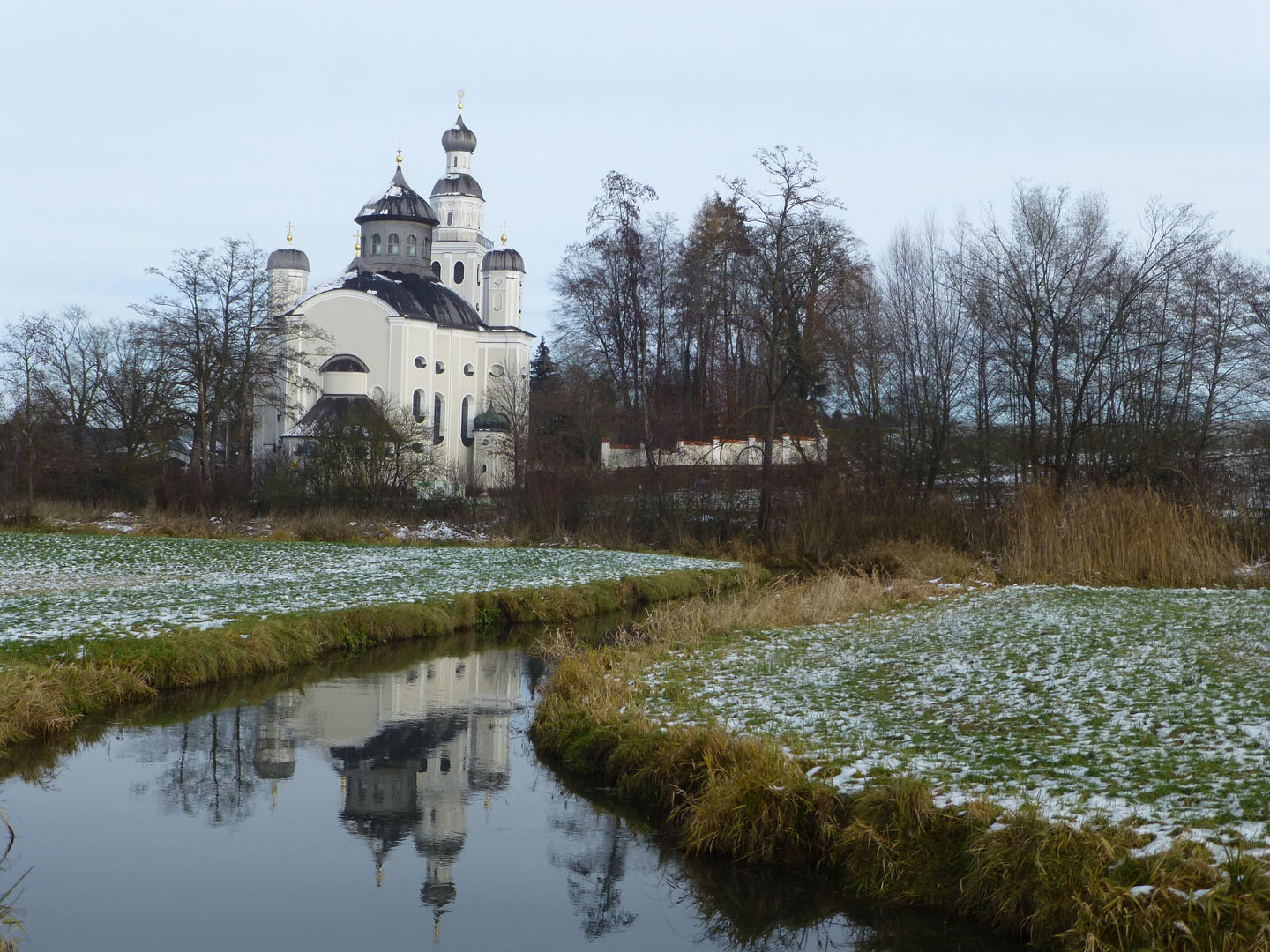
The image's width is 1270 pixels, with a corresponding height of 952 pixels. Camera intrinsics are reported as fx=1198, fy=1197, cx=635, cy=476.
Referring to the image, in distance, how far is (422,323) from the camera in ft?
191

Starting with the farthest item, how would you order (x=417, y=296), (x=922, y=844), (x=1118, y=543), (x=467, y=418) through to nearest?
(x=467, y=418) → (x=417, y=296) → (x=1118, y=543) → (x=922, y=844)

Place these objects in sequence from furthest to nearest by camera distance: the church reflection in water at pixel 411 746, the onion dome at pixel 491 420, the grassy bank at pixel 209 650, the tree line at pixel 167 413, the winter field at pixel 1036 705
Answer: the onion dome at pixel 491 420 → the tree line at pixel 167 413 → the grassy bank at pixel 209 650 → the church reflection in water at pixel 411 746 → the winter field at pixel 1036 705

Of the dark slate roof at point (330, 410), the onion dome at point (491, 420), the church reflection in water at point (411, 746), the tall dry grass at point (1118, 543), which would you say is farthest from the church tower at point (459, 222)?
the church reflection in water at point (411, 746)

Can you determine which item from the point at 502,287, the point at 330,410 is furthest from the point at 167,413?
the point at 502,287

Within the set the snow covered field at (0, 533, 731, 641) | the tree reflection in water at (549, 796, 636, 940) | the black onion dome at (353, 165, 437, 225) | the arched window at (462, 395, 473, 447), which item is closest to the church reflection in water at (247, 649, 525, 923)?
the tree reflection in water at (549, 796, 636, 940)

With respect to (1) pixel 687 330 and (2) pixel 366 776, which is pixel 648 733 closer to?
(2) pixel 366 776

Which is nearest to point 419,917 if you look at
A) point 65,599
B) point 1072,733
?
point 1072,733

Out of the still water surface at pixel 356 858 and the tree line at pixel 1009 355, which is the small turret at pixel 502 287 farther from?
the still water surface at pixel 356 858

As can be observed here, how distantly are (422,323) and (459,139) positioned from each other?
17076 mm

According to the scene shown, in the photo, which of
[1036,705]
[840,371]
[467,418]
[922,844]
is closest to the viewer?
[922,844]

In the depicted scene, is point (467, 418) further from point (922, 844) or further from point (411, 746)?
point (922, 844)

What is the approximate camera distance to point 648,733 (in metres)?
9.51

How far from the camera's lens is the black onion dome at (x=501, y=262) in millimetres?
67625

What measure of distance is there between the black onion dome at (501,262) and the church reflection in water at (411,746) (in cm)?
5467
